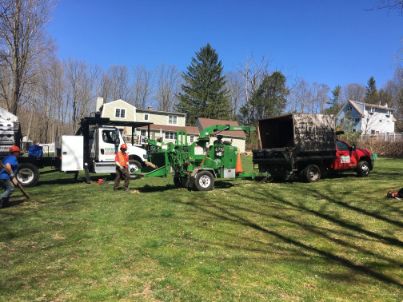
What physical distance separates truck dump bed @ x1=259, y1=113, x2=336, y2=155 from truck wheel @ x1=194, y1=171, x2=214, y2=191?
12.2 ft

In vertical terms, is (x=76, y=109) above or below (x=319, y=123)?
above

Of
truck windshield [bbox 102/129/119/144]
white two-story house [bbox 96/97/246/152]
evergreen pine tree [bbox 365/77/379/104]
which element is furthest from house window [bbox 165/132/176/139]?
evergreen pine tree [bbox 365/77/379/104]

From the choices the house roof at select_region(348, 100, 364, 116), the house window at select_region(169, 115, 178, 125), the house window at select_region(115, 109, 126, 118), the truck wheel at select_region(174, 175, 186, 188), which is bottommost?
the truck wheel at select_region(174, 175, 186, 188)

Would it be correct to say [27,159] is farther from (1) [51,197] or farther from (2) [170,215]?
(2) [170,215]

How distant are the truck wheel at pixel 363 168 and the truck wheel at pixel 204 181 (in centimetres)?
726

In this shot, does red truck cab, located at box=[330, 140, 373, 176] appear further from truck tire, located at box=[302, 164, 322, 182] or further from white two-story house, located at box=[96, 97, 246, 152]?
white two-story house, located at box=[96, 97, 246, 152]

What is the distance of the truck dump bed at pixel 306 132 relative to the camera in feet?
50.3

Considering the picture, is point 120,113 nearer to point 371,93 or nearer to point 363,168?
point 363,168

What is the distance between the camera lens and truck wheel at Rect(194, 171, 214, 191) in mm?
13367

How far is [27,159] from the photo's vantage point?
15984 millimetres

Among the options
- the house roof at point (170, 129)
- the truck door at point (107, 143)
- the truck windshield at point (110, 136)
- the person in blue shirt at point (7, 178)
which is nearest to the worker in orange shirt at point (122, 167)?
the truck door at point (107, 143)

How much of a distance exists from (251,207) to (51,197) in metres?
6.38

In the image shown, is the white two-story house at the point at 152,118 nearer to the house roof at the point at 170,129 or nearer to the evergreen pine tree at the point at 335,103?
the house roof at the point at 170,129

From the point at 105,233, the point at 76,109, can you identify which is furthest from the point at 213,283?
the point at 76,109
